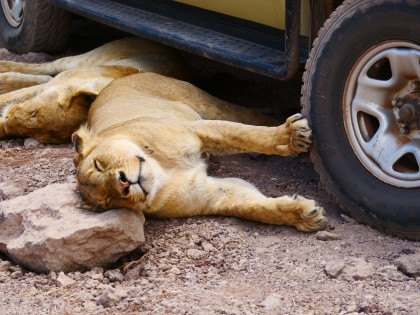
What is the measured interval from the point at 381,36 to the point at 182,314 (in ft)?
5.32

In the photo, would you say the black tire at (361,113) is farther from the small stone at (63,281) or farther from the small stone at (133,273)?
the small stone at (63,281)

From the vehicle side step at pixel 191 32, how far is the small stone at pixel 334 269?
1.20 meters

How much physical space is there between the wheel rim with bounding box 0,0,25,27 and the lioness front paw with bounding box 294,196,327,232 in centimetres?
458

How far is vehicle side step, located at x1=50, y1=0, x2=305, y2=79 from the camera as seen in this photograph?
538cm

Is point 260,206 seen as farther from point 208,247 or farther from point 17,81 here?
point 17,81

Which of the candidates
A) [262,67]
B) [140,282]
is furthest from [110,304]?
[262,67]

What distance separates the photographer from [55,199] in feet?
16.9

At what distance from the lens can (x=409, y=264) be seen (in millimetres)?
4332

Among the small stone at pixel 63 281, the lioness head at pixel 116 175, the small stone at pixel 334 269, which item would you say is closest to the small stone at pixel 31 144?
the lioness head at pixel 116 175

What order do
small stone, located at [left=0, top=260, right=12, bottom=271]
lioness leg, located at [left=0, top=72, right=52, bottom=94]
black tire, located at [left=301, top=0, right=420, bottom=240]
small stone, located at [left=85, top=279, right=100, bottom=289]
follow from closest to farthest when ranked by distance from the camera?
black tire, located at [left=301, top=0, right=420, bottom=240] → small stone, located at [left=85, top=279, right=100, bottom=289] → small stone, located at [left=0, top=260, right=12, bottom=271] → lioness leg, located at [left=0, top=72, right=52, bottom=94]

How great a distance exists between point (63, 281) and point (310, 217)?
4.28 ft

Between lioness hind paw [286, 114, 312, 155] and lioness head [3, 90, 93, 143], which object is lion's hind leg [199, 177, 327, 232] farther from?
lioness head [3, 90, 93, 143]

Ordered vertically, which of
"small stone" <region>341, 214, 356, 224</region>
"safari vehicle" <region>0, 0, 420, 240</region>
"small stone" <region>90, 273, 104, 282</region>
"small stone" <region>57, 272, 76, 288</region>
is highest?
"safari vehicle" <region>0, 0, 420, 240</region>

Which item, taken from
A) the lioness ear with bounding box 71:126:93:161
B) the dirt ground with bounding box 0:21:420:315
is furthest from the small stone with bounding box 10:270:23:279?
the lioness ear with bounding box 71:126:93:161
